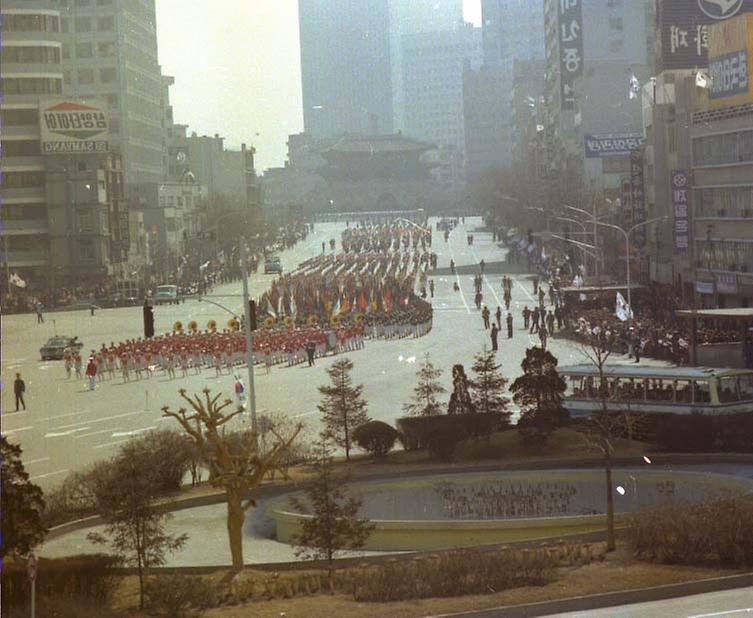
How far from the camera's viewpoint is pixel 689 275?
35031mm

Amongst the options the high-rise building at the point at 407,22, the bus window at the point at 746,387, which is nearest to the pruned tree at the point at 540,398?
the bus window at the point at 746,387

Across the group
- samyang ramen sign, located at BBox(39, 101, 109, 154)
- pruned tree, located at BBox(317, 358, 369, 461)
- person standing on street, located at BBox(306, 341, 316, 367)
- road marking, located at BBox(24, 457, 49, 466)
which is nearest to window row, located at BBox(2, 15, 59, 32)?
samyang ramen sign, located at BBox(39, 101, 109, 154)

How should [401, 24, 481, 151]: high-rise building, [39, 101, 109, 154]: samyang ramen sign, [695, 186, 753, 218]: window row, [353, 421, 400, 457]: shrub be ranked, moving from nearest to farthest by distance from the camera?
1. [353, 421, 400, 457]: shrub
2. [39, 101, 109, 154]: samyang ramen sign
3. [695, 186, 753, 218]: window row
4. [401, 24, 481, 151]: high-rise building

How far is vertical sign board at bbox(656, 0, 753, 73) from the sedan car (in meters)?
20.9

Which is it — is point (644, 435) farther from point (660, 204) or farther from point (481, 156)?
point (481, 156)

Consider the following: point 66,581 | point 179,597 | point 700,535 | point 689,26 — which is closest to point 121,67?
point 66,581

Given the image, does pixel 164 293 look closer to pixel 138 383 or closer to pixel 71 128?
pixel 138 383

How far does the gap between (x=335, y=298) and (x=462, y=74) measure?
912 centimetres

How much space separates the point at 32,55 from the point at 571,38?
3456 cm

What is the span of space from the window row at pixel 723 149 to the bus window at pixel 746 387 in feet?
41.8

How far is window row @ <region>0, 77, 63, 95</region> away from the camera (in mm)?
25328

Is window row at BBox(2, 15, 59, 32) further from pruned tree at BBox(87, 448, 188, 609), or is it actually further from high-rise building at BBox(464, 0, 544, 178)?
high-rise building at BBox(464, 0, 544, 178)

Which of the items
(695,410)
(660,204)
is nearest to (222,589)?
(695,410)

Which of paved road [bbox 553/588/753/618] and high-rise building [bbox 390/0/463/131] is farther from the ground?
high-rise building [bbox 390/0/463/131]
